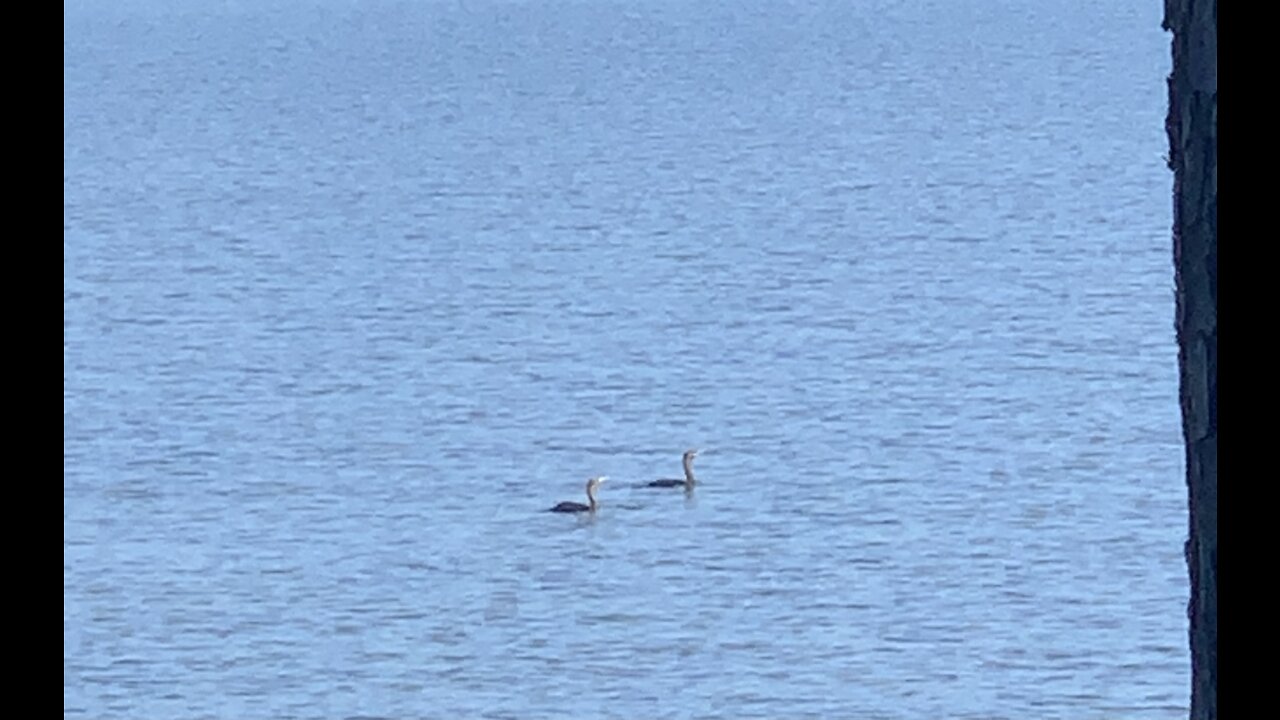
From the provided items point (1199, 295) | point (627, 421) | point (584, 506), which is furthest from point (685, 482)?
point (1199, 295)

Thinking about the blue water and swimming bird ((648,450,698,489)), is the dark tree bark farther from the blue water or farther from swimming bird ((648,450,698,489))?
swimming bird ((648,450,698,489))

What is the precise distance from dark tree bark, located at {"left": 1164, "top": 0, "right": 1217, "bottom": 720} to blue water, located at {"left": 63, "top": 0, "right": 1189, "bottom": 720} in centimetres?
596

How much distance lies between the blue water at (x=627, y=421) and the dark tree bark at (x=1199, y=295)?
5.96m

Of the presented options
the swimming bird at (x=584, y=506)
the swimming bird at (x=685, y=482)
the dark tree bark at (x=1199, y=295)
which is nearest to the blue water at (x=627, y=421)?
the swimming bird at (x=584, y=506)

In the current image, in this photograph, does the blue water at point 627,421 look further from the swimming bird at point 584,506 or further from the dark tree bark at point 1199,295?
the dark tree bark at point 1199,295

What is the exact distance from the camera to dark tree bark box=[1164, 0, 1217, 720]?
169 centimetres

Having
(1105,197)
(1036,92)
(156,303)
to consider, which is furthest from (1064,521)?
(1036,92)

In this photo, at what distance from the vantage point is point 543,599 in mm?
9906

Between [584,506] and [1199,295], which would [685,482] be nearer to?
[584,506]

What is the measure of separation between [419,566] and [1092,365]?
513 cm

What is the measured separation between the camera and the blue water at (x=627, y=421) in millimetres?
8719

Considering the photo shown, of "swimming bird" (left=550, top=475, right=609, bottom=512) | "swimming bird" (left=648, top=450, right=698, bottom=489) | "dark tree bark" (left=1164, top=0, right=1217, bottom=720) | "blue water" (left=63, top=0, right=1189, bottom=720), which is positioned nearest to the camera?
"dark tree bark" (left=1164, top=0, right=1217, bottom=720)

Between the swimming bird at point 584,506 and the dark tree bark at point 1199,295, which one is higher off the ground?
the dark tree bark at point 1199,295

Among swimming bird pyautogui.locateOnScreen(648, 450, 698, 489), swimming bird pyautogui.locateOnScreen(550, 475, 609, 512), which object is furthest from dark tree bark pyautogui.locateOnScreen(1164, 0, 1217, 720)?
swimming bird pyautogui.locateOnScreen(648, 450, 698, 489)
